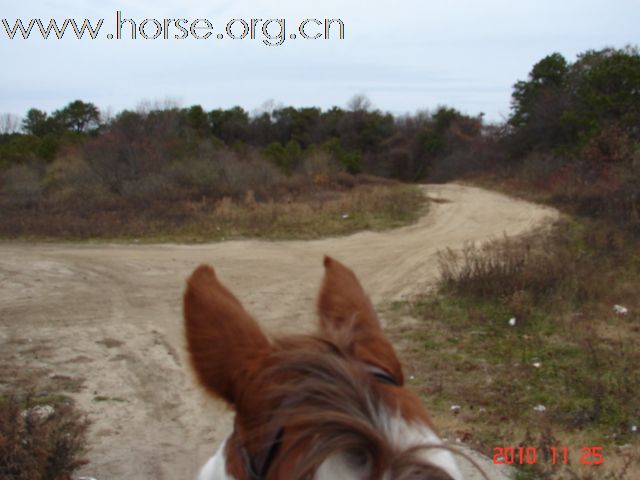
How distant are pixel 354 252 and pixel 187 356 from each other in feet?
38.9

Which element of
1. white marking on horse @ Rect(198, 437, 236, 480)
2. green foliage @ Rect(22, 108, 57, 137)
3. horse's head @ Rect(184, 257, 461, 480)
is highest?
green foliage @ Rect(22, 108, 57, 137)

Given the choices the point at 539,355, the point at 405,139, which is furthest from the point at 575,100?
the point at 539,355

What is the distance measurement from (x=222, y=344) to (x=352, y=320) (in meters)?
0.32

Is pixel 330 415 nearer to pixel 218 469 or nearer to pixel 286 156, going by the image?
pixel 218 469

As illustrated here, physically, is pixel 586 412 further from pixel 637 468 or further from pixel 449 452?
pixel 449 452

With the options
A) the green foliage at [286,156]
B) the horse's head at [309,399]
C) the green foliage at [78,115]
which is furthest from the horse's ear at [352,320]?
the green foliage at [78,115]

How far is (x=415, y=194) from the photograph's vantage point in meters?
22.0

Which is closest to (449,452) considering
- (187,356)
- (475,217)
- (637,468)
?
(187,356)

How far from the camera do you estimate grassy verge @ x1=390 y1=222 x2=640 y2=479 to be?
4.66 m

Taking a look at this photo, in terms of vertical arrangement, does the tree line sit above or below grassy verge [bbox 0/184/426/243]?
above

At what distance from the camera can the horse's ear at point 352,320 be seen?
1.35 m

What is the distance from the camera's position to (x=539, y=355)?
21.8ft
